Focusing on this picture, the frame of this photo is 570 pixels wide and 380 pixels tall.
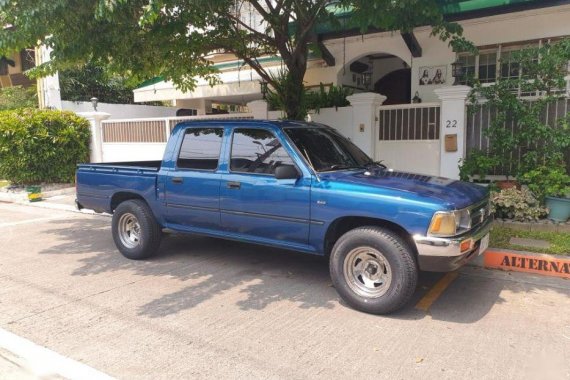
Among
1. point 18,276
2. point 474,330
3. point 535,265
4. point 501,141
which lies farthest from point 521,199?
point 18,276

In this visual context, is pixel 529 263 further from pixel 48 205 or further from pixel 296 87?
pixel 48 205

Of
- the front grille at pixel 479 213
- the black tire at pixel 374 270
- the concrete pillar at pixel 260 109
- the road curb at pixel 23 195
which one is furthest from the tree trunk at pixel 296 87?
the road curb at pixel 23 195

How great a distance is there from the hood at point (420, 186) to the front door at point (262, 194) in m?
0.43

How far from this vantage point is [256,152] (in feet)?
17.9

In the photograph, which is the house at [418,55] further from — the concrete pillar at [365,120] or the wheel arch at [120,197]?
the wheel arch at [120,197]

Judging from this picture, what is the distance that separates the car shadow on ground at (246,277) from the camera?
481 centimetres

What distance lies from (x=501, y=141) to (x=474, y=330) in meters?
4.40

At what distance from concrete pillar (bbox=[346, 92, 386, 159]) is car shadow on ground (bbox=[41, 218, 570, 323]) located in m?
3.63

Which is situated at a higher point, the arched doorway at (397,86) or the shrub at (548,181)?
the arched doorway at (397,86)

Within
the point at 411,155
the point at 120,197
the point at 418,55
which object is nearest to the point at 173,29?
the point at 120,197

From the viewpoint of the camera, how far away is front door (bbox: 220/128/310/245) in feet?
16.4

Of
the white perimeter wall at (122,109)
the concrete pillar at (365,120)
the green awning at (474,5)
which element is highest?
the green awning at (474,5)

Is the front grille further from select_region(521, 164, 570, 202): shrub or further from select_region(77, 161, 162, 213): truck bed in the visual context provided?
select_region(77, 161, 162, 213): truck bed

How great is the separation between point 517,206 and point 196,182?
4.83m
